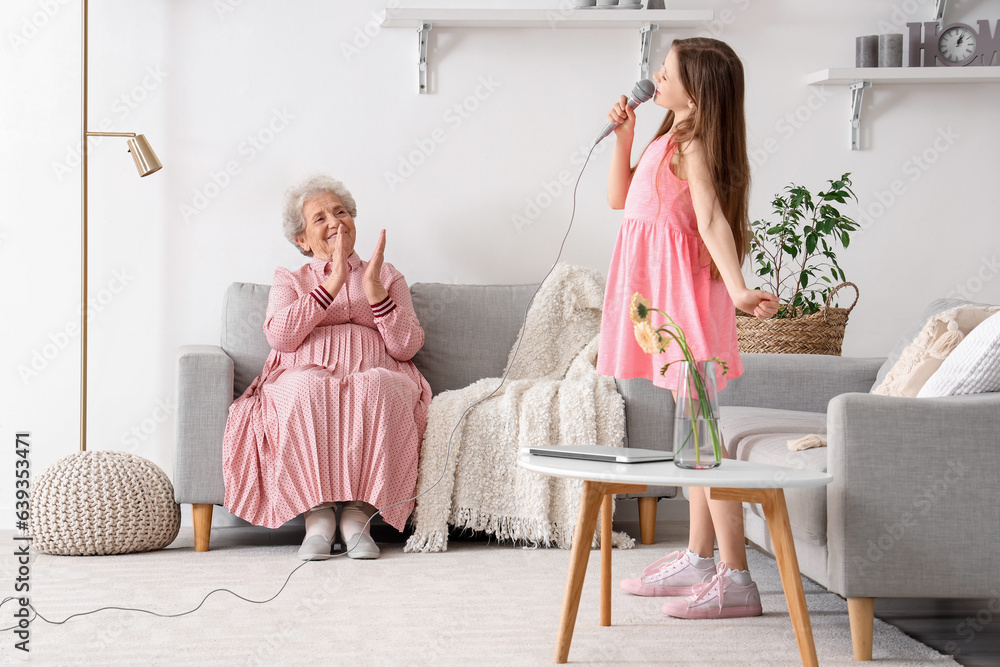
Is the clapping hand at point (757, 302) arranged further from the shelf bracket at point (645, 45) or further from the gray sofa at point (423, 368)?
the shelf bracket at point (645, 45)

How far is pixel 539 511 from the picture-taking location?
2.58 metres

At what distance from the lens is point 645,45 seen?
3.32 m

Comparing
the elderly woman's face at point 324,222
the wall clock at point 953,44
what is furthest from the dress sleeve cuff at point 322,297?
the wall clock at point 953,44

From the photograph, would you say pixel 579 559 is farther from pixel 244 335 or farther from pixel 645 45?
pixel 645 45

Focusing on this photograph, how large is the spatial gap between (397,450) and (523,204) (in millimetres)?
1141

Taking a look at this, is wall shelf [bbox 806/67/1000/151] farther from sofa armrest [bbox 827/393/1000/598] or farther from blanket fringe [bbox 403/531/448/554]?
blanket fringe [bbox 403/531/448/554]

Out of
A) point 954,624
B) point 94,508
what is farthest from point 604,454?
point 94,508

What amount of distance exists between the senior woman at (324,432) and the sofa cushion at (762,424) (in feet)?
2.82

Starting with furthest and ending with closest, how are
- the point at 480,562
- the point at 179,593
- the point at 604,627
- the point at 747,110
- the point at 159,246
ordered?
the point at 747,110
the point at 159,246
the point at 480,562
the point at 179,593
the point at 604,627

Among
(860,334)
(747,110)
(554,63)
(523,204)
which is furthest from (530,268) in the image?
(860,334)

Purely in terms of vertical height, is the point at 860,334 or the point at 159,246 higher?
the point at 159,246

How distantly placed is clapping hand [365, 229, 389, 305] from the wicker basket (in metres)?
1.10

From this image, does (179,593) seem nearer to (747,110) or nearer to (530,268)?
(530,268)

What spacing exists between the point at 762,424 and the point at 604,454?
818mm
